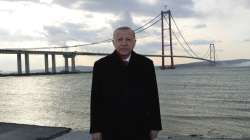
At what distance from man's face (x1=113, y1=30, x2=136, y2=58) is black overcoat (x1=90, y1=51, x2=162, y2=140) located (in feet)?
0.15

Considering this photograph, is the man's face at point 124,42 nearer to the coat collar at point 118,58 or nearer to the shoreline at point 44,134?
the coat collar at point 118,58

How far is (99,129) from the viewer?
140 inches

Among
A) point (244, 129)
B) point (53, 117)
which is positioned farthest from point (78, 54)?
point (244, 129)

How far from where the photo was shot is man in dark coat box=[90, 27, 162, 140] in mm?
3486

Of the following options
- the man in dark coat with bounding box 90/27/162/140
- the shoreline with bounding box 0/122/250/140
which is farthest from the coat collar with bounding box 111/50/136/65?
the shoreline with bounding box 0/122/250/140

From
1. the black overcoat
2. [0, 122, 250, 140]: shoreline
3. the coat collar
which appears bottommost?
[0, 122, 250, 140]: shoreline

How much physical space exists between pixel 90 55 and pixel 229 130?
67.0m

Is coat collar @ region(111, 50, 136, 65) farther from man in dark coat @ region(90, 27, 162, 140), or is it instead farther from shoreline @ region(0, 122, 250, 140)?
shoreline @ region(0, 122, 250, 140)

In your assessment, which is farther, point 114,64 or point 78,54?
point 78,54

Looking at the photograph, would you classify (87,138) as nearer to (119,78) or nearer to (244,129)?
(119,78)

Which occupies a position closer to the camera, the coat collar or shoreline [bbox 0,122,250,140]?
the coat collar

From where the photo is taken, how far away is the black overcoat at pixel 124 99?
3484 mm

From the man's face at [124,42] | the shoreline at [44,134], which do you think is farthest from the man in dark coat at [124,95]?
the shoreline at [44,134]

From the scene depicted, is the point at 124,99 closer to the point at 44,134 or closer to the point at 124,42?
the point at 124,42
